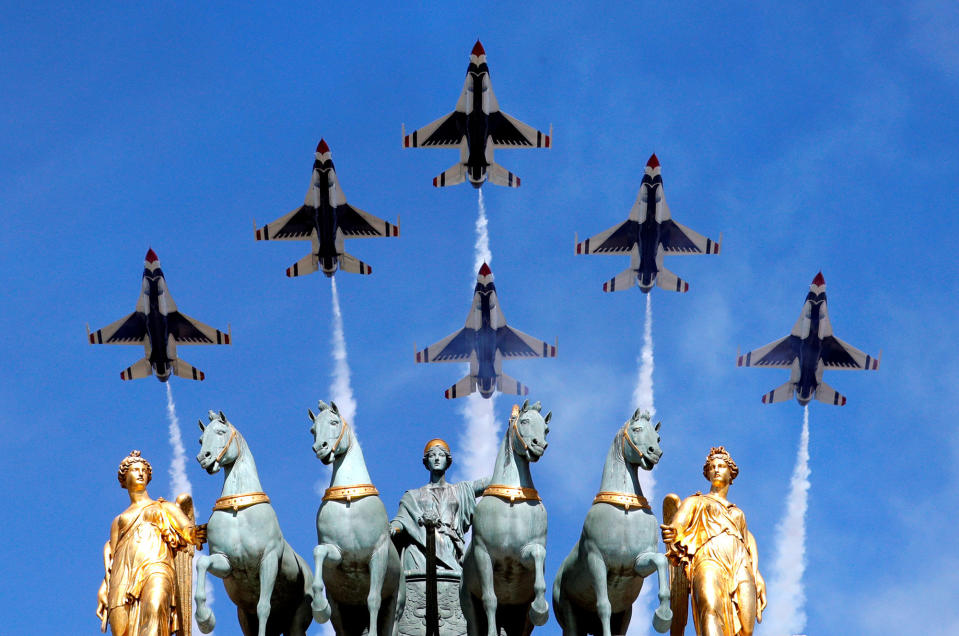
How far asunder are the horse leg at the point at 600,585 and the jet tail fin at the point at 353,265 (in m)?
39.5

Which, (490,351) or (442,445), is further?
(490,351)

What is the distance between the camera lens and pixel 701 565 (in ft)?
81.1

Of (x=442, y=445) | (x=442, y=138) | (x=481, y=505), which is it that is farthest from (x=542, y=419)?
(x=442, y=138)

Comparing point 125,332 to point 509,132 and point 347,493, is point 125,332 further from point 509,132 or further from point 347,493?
point 347,493

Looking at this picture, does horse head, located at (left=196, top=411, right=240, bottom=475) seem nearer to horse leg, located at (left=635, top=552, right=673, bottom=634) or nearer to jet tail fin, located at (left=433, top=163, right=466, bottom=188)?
horse leg, located at (left=635, top=552, right=673, bottom=634)

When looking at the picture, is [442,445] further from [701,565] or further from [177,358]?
[177,358]

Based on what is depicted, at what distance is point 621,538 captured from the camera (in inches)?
916

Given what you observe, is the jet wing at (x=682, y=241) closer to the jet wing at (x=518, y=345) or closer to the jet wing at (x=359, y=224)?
the jet wing at (x=518, y=345)

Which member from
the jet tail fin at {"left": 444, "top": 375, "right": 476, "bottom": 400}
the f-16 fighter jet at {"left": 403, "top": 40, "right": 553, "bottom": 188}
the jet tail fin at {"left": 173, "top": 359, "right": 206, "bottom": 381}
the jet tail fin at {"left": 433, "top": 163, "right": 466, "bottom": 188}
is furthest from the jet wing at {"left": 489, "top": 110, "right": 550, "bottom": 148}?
the jet tail fin at {"left": 173, "top": 359, "right": 206, "bottom": 381}

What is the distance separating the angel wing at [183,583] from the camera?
24.8 metres

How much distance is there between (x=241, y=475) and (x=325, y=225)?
37.6 meters

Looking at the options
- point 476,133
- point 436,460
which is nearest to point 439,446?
point 436,460

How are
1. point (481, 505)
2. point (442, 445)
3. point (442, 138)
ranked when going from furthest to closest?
point (442, 138)
point (442, 445)
point (481, 505)

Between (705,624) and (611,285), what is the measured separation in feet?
134
